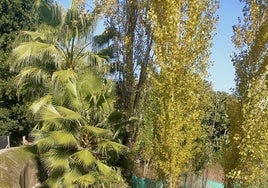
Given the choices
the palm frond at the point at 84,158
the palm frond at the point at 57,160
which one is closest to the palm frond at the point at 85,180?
the palm frond at the point at 84,158

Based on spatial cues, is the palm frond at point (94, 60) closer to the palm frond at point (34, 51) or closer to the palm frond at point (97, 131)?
the palm frond at point (34, 51)

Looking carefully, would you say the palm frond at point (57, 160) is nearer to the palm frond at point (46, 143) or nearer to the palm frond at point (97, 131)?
the palm frond at point (46, 143)

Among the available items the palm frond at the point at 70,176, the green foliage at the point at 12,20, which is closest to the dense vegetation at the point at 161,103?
the palm frond at the point at 70,176

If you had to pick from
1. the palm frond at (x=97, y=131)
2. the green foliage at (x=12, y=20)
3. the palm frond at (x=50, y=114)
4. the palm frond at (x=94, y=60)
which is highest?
the green foliage at (x=12, y=20)

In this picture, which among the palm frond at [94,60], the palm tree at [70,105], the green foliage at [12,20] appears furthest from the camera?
the green foliage at [12,20]

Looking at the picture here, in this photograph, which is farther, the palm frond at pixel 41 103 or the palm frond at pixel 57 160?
the palm frond at pixel 41 103

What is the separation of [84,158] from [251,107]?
Result: 3.79 m

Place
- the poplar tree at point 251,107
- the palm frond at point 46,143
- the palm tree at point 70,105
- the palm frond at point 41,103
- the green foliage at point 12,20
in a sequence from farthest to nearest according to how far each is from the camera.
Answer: the green foliage at point 12,20 → the palm frond at point 41,103 → the palm frond at point 46,143 → the palm tree at point 70,105 → the poplar tree at point 251,107

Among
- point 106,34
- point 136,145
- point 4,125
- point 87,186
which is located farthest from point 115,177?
point 4,125

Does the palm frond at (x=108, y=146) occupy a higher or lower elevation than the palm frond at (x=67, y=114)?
lower

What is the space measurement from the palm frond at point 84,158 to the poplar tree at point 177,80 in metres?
1.64

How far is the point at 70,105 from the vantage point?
10172mm

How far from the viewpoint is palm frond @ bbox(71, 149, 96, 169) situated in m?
9.38

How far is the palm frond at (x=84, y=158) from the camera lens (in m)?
9.38
